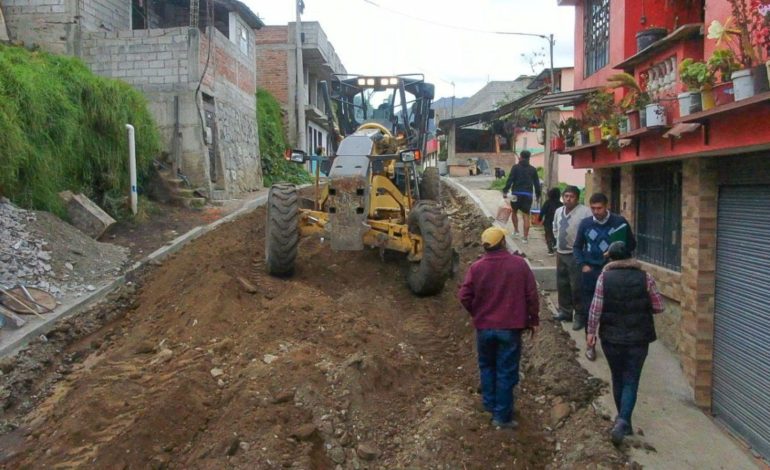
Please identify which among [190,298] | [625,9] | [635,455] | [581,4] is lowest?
[635,455]

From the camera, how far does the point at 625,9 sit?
7906 millimetres

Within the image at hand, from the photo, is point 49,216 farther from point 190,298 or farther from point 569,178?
point 569,178

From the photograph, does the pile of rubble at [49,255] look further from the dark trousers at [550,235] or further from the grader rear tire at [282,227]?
the dark trousers at [550,235]

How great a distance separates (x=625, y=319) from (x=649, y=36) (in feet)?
12.2

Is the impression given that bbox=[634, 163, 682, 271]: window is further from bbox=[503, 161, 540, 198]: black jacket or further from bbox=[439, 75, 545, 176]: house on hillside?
bbox=[439, 75, 545, 176]: house on hillside

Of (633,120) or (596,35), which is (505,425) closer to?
(633,120)

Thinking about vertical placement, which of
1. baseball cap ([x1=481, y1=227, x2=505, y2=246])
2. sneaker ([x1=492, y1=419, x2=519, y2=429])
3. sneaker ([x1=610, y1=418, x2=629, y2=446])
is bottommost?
sneaker ([x1=492, y1=419, x2=519, y2=429])

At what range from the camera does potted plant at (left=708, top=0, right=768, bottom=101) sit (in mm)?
4139

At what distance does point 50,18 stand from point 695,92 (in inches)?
527

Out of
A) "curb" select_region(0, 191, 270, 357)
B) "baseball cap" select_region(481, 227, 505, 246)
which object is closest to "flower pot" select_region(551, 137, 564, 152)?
"baseball cap" select_region(481, 227, 505, 246)

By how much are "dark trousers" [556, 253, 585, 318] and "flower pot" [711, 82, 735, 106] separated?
2.42m

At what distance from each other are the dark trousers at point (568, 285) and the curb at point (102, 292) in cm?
551

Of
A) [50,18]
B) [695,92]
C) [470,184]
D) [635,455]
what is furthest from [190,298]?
[470,184]

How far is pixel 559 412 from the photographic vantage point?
5445mm
